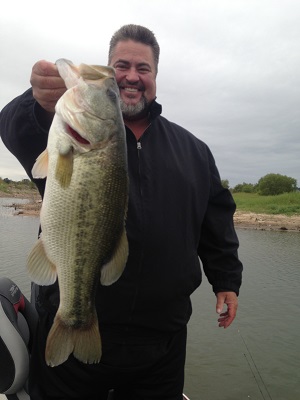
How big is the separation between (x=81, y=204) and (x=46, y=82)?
28.5 inches

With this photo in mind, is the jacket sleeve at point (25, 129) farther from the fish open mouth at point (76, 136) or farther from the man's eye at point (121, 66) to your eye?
the man's eye at point (121, 66)

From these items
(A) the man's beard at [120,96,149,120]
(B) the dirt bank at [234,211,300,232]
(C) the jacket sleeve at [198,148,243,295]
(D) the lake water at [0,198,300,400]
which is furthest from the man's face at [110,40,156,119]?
(B) the dirt bank at [234,211,300,232]

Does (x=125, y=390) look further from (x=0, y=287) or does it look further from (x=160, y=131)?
(x=160, y=131)

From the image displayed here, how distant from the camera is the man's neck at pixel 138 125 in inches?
123

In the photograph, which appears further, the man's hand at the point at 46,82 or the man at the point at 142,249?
the man at the point at 142,249

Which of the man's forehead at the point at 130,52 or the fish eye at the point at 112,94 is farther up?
the man's forehead at the point at 130,52

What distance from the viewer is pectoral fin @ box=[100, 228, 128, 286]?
2.21 m

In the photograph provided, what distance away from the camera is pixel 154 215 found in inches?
110

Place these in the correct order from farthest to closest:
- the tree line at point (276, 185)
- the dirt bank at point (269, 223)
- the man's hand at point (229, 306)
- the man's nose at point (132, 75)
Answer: the tree line at point (276, 185), the dirt bank at point (269, 223), the man's hand at point (229, 306), the man's nose at point (132, 75)

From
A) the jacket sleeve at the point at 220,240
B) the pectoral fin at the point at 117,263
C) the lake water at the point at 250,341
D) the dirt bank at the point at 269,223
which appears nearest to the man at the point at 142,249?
the jacket sleeve at the point at 220,240

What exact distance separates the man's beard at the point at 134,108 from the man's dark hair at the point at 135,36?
0.45m

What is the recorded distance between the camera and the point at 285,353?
7117 millimetres

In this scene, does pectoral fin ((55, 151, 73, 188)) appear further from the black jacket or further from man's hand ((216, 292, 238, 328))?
man's hand ((216, 292, 238, 328))

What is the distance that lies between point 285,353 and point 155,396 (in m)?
5.11
